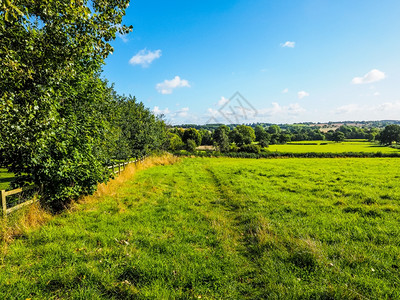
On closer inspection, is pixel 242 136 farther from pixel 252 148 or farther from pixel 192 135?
pixel 192 135

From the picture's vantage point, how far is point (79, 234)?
6.62 m

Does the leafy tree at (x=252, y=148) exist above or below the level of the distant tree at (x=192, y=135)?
below

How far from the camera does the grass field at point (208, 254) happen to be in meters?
4.28

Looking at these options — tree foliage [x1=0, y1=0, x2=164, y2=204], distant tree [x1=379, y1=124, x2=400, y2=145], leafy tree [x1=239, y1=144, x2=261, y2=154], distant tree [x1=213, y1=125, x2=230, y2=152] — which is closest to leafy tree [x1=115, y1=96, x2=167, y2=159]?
tree foliage [x1=0, y1=0, x2=164, y2=204]

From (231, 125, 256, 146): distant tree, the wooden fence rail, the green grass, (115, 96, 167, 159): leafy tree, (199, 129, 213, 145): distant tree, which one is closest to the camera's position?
the wooden fence rail

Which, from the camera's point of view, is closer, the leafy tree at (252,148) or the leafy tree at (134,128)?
the leafy tree at (134,128)

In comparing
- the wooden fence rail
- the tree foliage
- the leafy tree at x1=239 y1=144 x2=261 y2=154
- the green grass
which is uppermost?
the tree foliage

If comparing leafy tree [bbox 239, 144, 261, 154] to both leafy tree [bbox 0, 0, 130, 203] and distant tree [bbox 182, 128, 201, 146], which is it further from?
leafy tree [bbox 0, 0, 130, 203]

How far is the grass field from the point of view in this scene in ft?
14.0

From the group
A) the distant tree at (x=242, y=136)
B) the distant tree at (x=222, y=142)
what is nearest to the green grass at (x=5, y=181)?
the distant tree at (x=222, y=142)

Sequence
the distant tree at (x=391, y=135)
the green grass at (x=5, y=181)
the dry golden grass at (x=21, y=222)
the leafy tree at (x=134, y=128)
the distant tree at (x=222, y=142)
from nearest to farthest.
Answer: the dry golden grass at (x=21, y=222)
the green grass at (x=5, y=181)
the leafy tree at (x=134, y=128)
the distant tree at (x=222, y=142)
the distant tree at (x=391, y=135)

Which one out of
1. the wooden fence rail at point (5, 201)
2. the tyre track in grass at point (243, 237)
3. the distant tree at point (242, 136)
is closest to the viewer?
the tyre track in grass at point (243, 237)

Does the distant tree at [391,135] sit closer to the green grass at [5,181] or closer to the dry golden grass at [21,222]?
the dry golden grass at [21,222]

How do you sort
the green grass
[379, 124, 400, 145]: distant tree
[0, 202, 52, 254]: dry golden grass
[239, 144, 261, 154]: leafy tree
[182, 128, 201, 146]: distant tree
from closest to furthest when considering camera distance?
[0, 202, 52, 254]: dry golden grass → the green grass → [239, 144, 261, 154]: leafy tree → [379, 124, 400, 145]: distant tree → [182, 128, 201, 146]: distant tree
